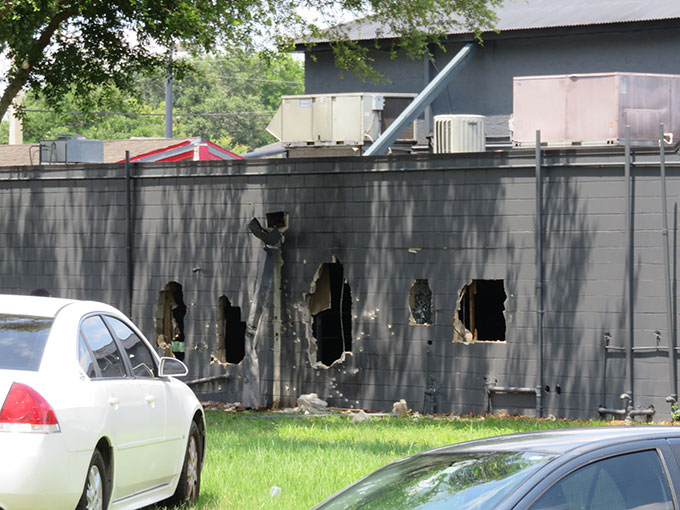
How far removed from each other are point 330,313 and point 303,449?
758 cm

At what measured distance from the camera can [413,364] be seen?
1967cm

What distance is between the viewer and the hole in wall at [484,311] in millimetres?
19750

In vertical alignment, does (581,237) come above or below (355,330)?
above

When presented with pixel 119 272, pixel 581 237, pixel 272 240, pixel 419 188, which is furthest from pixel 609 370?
pixel 119 272

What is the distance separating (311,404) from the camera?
20.1m

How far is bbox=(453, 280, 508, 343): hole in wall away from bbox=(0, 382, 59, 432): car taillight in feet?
43.7

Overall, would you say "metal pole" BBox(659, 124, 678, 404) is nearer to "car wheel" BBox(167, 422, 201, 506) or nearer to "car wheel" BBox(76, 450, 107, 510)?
"car wheel" BBox(167, 422, 201, 506)

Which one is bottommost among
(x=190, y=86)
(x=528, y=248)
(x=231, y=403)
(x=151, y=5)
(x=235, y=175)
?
(x=231, y=403)

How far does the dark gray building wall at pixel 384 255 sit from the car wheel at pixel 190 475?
972 cm

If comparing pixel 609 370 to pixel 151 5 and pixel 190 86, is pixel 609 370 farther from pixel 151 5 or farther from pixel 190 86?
pixel 190 86

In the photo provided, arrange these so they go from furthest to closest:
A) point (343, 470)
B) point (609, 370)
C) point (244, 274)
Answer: point (244, 274) → point (609, 370) → point (343, 470)

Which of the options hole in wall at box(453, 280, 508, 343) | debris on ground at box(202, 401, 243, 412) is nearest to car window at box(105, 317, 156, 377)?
hole in wall at box(453, 280, 508, 343)

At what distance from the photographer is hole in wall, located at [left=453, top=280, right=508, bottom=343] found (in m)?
19.8

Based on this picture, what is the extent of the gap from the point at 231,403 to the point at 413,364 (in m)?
3.51
